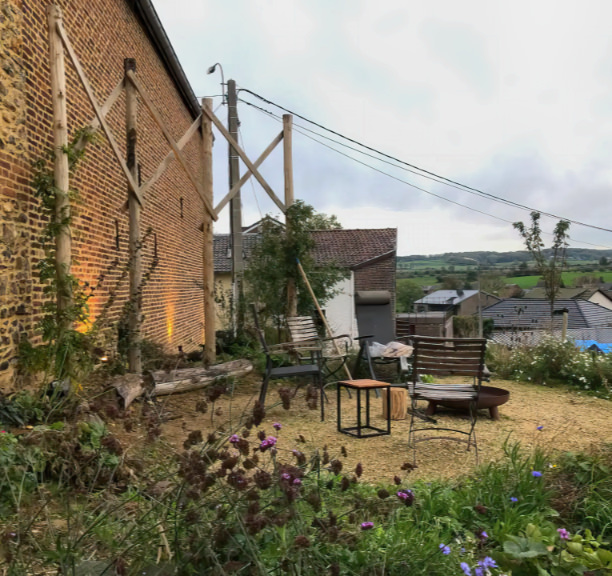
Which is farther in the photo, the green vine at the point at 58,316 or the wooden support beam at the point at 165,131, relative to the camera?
the wooden support beam at the point at 165,131

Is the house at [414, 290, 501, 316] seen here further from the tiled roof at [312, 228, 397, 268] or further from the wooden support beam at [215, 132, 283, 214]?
the wooden support beam at [215, 132, 283, 214]

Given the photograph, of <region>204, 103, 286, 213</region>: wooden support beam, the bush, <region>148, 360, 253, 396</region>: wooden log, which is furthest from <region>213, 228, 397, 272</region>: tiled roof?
<region>148, 360, 253, 396</region>: wooden log

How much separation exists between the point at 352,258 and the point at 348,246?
3.03 feet

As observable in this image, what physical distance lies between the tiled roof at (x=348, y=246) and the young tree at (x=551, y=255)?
28.1ft

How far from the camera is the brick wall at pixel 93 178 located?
430cm

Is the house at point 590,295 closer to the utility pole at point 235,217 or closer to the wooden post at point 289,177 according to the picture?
the utility pole at point 235,217

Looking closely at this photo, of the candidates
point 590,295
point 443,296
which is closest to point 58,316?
point 590,295

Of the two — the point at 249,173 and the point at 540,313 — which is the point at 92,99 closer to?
the point at 249,173

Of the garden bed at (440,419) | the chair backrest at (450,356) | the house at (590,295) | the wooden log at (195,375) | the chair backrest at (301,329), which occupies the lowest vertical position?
the garden bed at (440,419)

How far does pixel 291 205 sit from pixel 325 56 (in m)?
4.01

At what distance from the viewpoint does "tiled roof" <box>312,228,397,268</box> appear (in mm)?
22609

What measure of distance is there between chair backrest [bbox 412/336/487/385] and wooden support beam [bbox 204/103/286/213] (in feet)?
12.4

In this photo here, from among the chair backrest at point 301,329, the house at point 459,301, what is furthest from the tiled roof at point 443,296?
the chair backrest at point 301,329

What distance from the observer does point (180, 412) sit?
17.0ft
